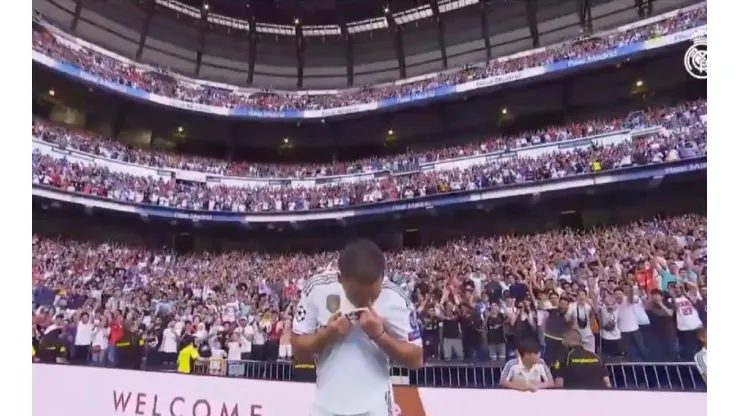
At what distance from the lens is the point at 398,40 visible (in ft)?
20.4

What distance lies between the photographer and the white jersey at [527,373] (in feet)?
11.4

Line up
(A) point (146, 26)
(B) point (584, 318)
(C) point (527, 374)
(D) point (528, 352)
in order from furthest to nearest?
(A) point (146, 26) < (B) point (584, 318) < (D) point (528, 352) < (C) point (527, 374)

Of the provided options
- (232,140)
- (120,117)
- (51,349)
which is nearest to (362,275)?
(51,349)

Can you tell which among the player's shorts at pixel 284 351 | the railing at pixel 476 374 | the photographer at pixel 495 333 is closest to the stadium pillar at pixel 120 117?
the railing at pixel 476 374

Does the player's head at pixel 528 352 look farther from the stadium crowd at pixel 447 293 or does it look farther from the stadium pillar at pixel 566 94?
the stadium pillar at pixel 566 94

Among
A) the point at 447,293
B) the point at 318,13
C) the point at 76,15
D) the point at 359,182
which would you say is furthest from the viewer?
the point at 318,13

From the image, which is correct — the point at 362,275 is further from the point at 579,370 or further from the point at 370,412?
the point at 579,370

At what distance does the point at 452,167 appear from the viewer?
5629 millimetres

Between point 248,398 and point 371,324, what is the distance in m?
2.80

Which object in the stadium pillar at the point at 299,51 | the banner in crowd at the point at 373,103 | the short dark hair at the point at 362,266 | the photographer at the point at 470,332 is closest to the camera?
the short dark hair at the point at 362,266

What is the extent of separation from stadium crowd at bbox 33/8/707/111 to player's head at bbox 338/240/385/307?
3.96 m

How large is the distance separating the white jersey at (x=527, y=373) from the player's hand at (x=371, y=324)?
2.28 metres

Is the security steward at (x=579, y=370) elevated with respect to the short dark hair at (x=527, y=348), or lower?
lower
